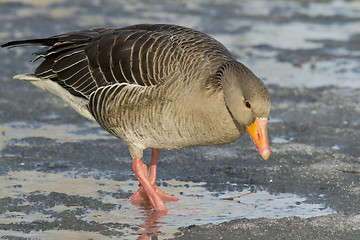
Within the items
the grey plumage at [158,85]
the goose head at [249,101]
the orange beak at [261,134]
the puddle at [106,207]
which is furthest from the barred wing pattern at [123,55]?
the puddle at [106,207]

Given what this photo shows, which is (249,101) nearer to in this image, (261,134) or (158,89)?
(261,134)

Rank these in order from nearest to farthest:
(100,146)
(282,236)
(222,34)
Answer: (282,236), (100,146), (222,34)

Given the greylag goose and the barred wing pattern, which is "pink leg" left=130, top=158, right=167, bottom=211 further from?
the barred wing pattern

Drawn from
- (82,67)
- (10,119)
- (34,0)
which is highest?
(34,0)

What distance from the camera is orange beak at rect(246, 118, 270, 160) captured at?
5.51m

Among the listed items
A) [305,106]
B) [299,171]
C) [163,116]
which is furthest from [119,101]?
[305,106]

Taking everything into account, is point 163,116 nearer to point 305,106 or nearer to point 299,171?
point 299,171

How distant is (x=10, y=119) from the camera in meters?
8.70

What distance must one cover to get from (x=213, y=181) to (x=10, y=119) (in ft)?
11.1

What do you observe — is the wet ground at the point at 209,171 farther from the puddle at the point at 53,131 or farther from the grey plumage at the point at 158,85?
the grey plumage at the point at 158,85

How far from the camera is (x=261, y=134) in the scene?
18.1 feet

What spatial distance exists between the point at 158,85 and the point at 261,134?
1.12m

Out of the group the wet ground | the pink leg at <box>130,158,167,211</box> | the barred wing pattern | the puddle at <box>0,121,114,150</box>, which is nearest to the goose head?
the barred wing pattern

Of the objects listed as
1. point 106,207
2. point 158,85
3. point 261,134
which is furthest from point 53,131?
point 261,134
